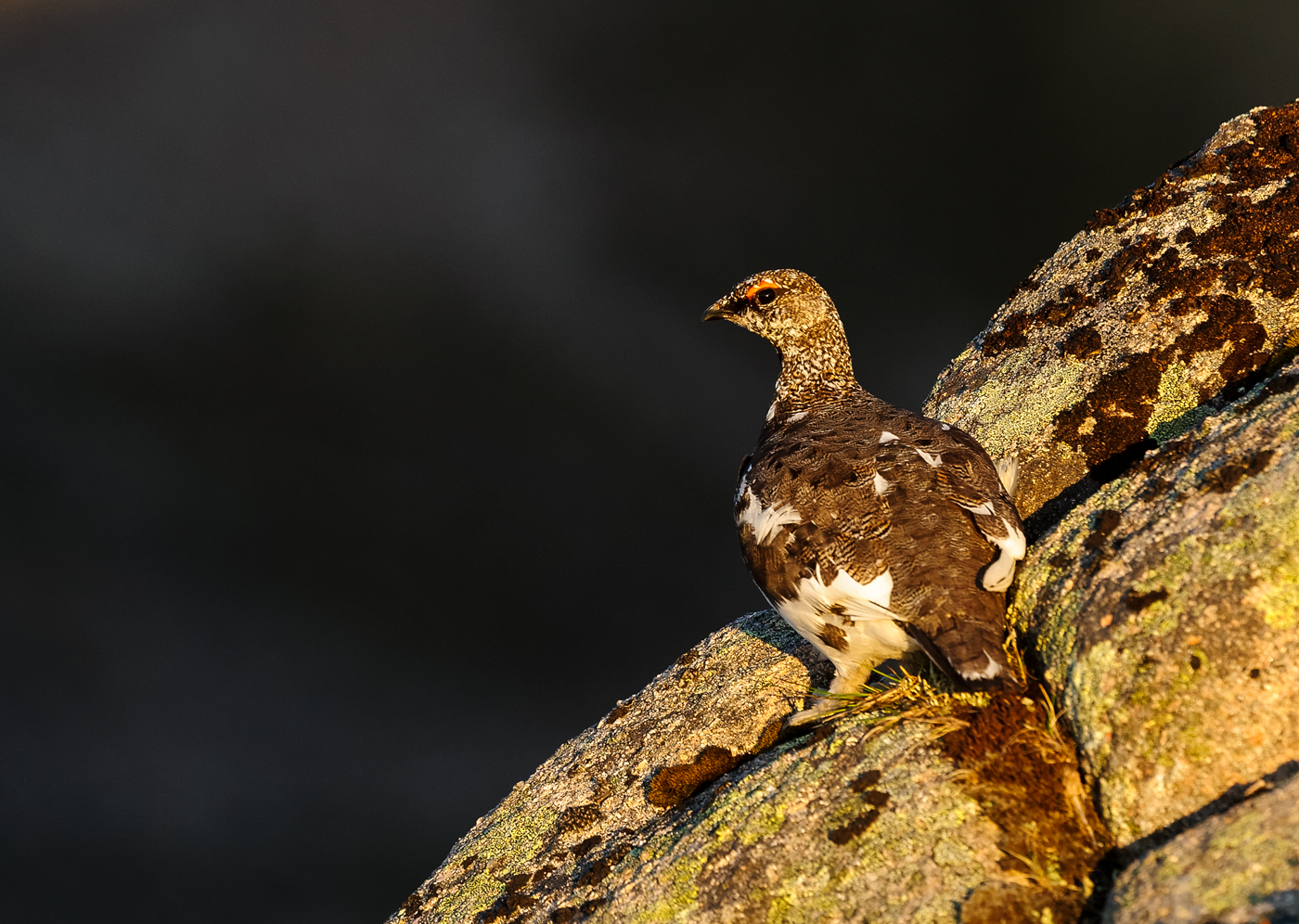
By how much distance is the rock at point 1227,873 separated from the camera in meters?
2.69

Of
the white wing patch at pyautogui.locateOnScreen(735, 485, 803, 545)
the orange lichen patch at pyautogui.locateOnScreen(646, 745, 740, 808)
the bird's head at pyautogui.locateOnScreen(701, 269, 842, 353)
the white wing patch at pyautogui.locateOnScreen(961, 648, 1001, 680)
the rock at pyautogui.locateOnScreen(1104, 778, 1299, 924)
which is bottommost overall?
the rock at pyautogui.locateOnScreen(1104, 778, 1299, 924)

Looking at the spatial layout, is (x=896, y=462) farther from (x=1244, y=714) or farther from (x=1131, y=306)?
(x=1131, y=306)

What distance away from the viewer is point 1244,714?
3314mm

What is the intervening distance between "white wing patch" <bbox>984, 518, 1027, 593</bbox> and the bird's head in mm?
2965

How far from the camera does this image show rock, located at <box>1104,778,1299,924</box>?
2688 mm

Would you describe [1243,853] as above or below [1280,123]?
below

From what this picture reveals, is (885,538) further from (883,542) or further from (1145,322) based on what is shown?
(1145,322)

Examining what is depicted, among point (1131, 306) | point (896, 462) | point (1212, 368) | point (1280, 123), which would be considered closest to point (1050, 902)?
point (896, 462)

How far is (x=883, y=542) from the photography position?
4.70 metres

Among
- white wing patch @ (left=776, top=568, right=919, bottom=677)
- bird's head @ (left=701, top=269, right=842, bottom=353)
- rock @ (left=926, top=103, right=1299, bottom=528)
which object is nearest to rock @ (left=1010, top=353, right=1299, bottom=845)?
white wing patch @ (left=776, top=568, right=919, bottom=677)

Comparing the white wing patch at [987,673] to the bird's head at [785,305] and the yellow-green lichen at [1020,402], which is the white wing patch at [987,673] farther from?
the bird's head at [785,305]

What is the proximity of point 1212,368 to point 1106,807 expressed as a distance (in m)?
3.45

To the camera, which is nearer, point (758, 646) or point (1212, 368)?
point (1212, 368)

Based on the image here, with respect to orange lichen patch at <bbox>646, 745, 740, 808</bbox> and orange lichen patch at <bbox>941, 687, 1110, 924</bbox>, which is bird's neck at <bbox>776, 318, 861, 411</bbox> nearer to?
orange lichen patch at <bbox>646, 745, 740, 808</bbox>
